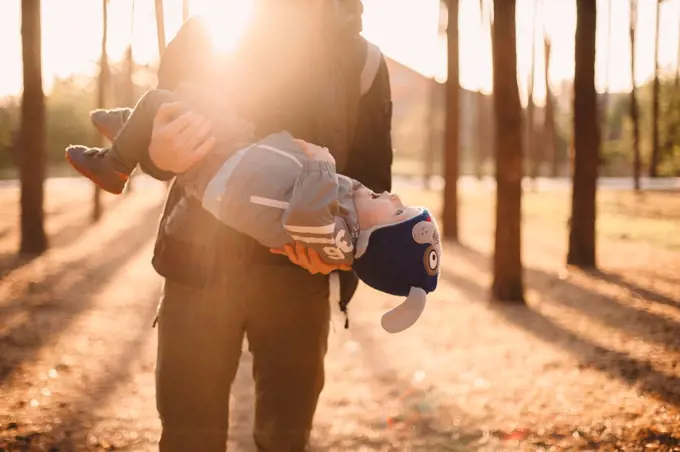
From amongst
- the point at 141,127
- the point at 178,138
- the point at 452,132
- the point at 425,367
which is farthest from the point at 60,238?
the point at 178,138

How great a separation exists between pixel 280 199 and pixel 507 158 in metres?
7.13

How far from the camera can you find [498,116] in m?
8.41

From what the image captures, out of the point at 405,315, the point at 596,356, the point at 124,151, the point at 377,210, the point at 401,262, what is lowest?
the point at 596,356

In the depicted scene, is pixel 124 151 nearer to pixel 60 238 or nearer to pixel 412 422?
pixel 412 422

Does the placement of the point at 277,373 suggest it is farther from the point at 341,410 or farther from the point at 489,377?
the point at 489,377

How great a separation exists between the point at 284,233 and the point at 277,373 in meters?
0.54

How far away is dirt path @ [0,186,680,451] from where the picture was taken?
4660 millimetres

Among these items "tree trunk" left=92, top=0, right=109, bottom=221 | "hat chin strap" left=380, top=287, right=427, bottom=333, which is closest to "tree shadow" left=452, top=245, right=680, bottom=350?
"hat chin strap" left=380, top=287, right=427, bottom=333

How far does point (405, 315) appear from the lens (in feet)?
5.72

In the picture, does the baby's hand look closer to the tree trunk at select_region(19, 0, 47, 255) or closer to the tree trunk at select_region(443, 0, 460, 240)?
the tree trunk at select_region(19, 0, 47, 255)

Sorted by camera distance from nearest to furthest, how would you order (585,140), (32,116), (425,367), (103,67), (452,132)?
(425,367) → (585,140) → (32,116) → (452,132) → (103,67)

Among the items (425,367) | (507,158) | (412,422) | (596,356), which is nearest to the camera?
(412,422)

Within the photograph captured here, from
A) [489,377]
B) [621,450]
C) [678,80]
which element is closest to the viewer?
[621,450]

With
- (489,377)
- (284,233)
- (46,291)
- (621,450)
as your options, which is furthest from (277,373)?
(46,291)
